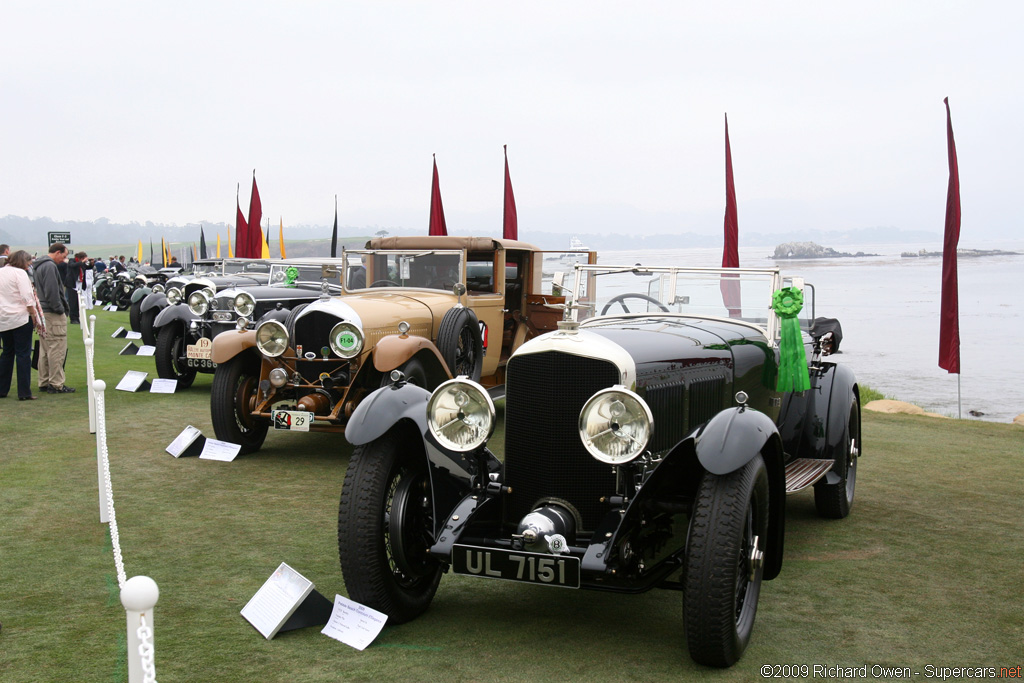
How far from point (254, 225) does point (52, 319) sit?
11684 mm

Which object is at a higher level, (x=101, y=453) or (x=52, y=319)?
(x=52, y=319)

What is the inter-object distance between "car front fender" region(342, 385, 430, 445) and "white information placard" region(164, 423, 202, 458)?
3.49 meters

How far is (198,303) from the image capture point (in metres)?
10.5

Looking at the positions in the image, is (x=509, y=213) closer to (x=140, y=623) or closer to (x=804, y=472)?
(x=804, y=472)

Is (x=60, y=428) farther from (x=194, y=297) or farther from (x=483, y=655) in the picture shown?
(x=483, y=655)

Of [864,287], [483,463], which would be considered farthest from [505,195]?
[864,287]

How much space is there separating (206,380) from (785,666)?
10.1 metres

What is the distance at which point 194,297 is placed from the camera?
1052 centimetres

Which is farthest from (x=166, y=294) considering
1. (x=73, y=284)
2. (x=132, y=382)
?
(x=73, y=284)

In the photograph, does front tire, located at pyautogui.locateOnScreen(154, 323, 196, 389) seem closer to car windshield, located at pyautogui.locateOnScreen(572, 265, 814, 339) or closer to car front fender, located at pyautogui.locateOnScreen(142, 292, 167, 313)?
car front fender, located at pyautogui.locateOnScreen(142, 292, 167, 313)

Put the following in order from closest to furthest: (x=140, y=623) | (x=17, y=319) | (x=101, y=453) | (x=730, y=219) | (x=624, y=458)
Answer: (x=140, y=623) < (x=624, y=458) < (x=101, y=453) < (x=17, y=319) < (x=730, y=219)

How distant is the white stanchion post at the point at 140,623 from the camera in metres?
1.81

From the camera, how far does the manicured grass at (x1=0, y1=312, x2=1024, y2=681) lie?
3.27m

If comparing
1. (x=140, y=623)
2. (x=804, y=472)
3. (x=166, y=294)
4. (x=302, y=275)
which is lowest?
(x=804, y=472)
